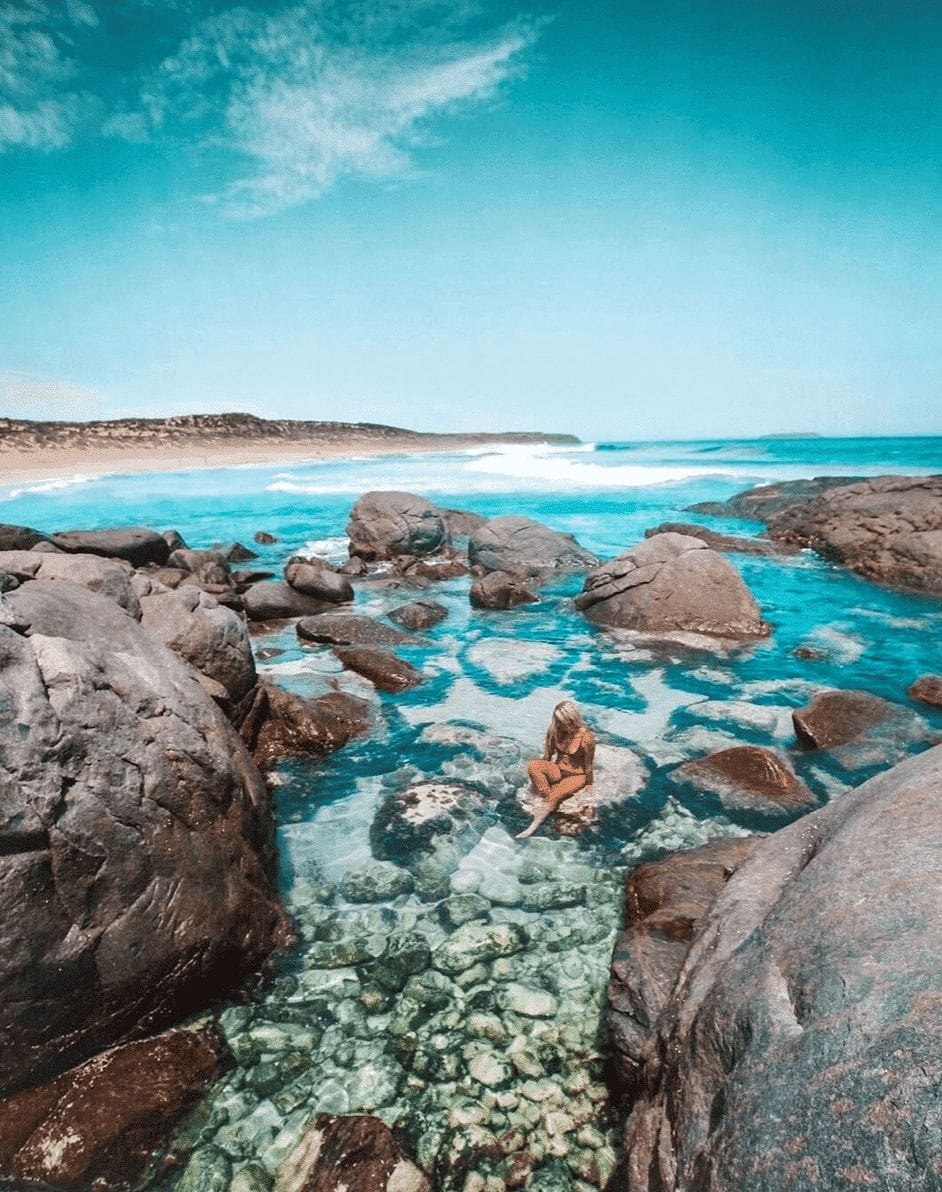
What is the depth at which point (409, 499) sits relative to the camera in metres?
20.9

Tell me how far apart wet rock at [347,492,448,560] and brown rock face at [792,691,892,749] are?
43.7ft

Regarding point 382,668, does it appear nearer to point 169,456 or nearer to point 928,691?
point 928,691

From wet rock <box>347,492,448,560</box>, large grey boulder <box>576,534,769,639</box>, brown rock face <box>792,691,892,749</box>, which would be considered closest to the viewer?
brown rock face <box>792,691,892,749</box>

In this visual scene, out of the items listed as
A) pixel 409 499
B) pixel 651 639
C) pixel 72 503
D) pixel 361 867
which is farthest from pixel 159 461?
pixel 361 867

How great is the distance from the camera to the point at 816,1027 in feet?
7.89

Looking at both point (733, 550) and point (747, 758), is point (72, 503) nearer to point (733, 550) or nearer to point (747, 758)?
point (733, 550)

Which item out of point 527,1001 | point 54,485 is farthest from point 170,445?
point 527,1001

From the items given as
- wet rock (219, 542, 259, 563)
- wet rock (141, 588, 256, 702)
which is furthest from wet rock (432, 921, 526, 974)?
wet rock (219, 542, 259, 563)

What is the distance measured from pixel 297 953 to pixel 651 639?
9.08m

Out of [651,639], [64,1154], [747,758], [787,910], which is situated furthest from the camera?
[651,639]

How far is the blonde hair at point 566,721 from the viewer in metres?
6.77

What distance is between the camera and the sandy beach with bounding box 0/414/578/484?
5256 centimetres

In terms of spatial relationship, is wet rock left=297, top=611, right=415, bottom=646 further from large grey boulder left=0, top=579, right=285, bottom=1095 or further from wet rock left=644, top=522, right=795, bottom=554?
wet rock left=644, top=522, right=795, bottom=554

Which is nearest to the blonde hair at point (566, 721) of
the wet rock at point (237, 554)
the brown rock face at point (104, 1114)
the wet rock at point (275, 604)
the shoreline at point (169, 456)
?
the brown rock face at point (104, 1114)
